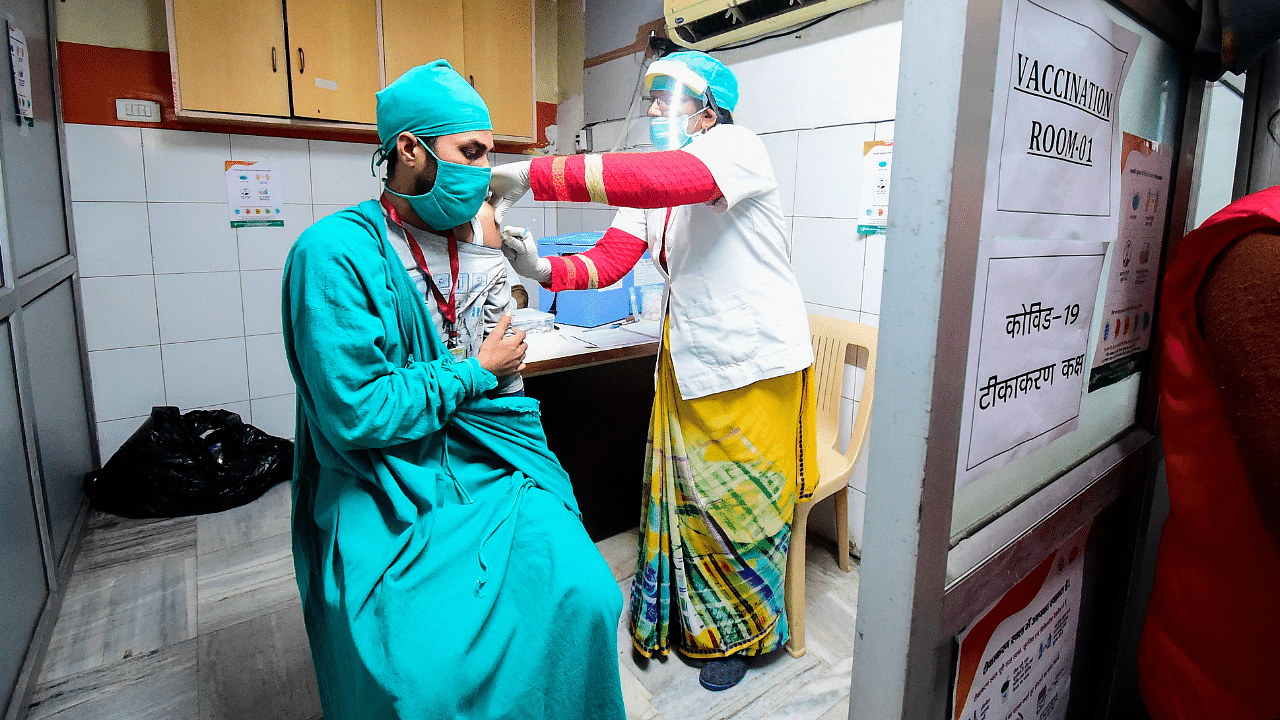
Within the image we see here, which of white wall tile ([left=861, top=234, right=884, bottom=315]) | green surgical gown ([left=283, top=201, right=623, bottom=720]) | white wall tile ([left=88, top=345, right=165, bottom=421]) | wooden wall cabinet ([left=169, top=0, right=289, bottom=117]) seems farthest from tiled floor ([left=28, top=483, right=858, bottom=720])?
wooden wall cabinet ([left=169, top=0, right=289, bottom=117])

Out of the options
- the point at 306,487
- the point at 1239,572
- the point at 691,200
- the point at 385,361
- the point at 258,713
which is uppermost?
the point at 691,200

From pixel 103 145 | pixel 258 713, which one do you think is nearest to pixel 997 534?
pixel 258 713

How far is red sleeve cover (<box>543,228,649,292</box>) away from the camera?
1694 mm

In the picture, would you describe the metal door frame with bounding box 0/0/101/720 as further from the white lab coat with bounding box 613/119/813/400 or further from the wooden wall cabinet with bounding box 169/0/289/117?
the white lab coat with bounding box 613/119/813/400

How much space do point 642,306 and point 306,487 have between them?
1529 mm

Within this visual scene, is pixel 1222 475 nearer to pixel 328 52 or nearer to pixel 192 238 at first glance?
pixel 328 52

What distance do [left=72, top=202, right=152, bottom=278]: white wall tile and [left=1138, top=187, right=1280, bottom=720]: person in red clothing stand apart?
132 inches

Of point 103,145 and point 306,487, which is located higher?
point 103,145

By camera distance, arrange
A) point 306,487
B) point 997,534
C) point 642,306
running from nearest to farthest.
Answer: point 997,534, point 306,487, point 642,306

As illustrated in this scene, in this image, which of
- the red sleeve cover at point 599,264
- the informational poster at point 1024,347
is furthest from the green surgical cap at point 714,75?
the informational poster at point 1024,347

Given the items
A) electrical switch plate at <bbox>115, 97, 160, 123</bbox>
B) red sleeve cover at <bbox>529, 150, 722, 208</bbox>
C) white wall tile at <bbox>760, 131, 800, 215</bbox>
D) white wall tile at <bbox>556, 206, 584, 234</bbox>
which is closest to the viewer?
red sleeve cover at <bbox>529, 150, 722, 208</bbox>

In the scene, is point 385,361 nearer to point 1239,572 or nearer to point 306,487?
point 306,487

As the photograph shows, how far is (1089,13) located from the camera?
0.60 meters

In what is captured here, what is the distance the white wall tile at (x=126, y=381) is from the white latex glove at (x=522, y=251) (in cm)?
217
